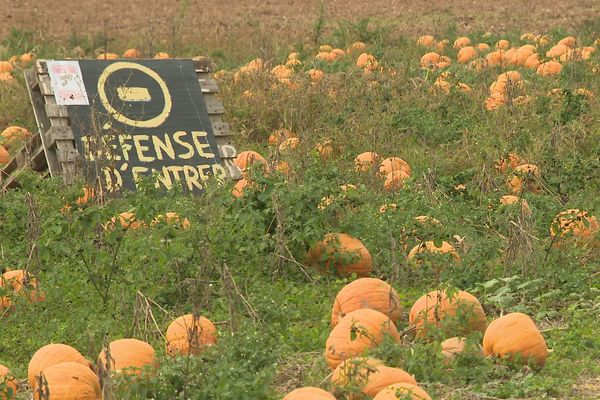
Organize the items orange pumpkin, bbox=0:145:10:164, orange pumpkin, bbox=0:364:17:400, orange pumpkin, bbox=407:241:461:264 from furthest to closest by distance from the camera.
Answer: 1. orange pumpkin, bbox=0:145:10:164
2. orange pumpkin, bbox=407:241:461:264
3. orange pumpkin, bbox=0:364:17:400

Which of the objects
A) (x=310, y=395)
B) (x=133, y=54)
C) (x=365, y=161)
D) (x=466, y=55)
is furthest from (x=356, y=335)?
(x=133, y=54)

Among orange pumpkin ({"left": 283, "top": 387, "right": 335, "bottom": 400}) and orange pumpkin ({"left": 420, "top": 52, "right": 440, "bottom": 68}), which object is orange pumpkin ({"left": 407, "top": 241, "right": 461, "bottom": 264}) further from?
orange pumpkin ({"left": 420, "top": 52, "right": 440, "bottom": 68})

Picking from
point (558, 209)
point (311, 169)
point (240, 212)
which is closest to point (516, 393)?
point (240, 212)

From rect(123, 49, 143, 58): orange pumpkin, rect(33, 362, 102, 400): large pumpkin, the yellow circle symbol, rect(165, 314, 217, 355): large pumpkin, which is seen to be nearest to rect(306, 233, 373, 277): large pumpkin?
rect(165, 314, 217, 355): large pumpkin

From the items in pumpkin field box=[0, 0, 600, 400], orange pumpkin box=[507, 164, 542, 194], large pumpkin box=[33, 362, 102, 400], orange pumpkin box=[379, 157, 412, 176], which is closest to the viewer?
large pumpkin box=[33, 362, 102, 400]

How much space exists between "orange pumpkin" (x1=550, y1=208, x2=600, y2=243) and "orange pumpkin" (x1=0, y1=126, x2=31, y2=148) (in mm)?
5364

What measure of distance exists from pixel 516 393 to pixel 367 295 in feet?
4.17

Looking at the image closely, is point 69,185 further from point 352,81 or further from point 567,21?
point 567,21

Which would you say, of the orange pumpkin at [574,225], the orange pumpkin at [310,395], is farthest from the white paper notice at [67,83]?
the orange pumpkin at [310,395]

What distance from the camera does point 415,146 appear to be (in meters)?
11.1

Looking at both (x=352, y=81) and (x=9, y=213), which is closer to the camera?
(x=9, y=213)

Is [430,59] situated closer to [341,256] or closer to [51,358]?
[341,256]

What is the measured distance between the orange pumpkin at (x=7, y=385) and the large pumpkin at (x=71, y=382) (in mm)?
161

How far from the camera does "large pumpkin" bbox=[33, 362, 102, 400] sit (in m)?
5.83
